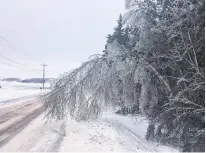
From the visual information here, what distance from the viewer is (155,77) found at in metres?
11.3

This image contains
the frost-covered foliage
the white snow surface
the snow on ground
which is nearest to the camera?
the white snow surface

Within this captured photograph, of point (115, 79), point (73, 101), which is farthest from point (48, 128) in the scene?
point (115, 79)

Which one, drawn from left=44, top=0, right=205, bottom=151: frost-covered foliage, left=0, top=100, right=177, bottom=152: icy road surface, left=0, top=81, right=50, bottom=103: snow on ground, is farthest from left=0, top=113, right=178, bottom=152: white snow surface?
left=0, top=81, right=50, bottom=103: snow on ground

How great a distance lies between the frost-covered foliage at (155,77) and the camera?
32.7 feet

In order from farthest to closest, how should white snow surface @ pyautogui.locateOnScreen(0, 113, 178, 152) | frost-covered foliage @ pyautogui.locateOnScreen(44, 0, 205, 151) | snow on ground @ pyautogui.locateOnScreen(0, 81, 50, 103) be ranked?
1. snow on ground @ pyautogui.locateOnScreen(0, 81, 50, 103)
2. frost-covered foliage @ pyautogui.locateOnScreen(44, 0, 205, 151)
3. white snow surface @ pyautogui.locateOnScreen(0, 113, 178, 152)

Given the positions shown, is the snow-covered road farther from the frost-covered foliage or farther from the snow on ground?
the snow on ground

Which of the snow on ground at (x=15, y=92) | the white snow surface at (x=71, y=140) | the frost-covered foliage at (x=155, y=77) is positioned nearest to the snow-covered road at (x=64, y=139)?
the white snow surface at (x=71, y=140)

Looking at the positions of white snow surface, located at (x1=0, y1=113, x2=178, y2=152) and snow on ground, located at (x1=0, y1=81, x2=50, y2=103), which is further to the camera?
snow on ground, located at (x1=0, y1=81, x2=50, y2=103)

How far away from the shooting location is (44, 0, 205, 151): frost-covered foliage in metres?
9.95

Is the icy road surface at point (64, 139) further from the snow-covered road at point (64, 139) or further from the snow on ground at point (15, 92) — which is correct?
the snow on ground at point (15, 92)

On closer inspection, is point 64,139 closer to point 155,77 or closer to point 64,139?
point 64,139

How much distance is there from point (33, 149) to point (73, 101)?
4001 millimetres

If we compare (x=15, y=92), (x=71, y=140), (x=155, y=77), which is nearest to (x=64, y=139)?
(x=71, y=140)

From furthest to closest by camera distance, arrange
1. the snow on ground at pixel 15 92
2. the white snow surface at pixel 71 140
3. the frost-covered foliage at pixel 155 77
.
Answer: the snow on ground at pixel 15 92
the frost-covered foliage at pixel 155 77
the white snow surface at pixel 71 140
